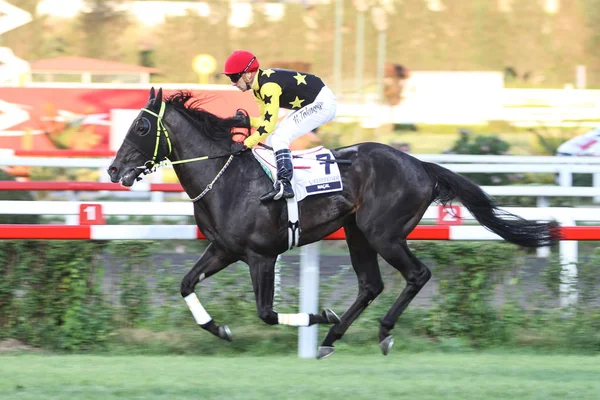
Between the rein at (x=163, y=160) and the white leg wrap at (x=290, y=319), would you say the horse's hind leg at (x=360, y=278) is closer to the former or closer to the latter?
the white leg wrap at (x=290, y=319)

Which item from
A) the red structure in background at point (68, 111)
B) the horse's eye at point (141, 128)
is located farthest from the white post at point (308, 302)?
the red structure in background at point (68, 111)

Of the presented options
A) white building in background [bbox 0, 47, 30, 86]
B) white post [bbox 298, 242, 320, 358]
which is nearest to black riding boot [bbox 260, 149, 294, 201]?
white post [bbox 298, 242, 320, 358]

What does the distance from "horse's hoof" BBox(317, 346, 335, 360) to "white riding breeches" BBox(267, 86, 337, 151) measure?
117 centimetres

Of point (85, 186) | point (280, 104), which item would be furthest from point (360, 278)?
point (85, 186)

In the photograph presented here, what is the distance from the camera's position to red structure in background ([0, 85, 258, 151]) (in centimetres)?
1455

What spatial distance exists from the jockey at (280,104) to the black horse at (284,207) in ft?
0.42

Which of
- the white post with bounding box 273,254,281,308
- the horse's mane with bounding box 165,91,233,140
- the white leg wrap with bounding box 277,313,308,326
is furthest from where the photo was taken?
the white post with bounding box 273,254,281,308

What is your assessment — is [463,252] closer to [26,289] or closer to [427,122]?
[26,289]

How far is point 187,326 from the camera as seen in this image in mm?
5793

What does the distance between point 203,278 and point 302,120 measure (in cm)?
109

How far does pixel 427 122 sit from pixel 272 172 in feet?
54.3

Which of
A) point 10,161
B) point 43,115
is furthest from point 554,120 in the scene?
point 10,161

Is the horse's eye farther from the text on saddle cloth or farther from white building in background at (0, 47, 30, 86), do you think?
white building in background at (0, 47, 30, 86)

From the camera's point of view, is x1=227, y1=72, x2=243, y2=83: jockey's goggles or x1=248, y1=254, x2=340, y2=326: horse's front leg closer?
x1=248, y1=254, x2=340, y2=326: horse's front leg
